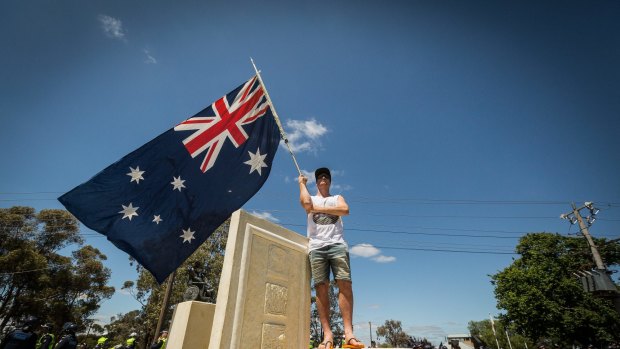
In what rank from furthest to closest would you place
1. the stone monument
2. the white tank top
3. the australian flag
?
the white tank top
the australian flag
the stone monument

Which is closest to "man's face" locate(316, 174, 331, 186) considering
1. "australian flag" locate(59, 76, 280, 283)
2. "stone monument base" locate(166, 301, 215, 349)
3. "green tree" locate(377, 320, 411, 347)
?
"australian flag" locate(59, 76, 280, 283)

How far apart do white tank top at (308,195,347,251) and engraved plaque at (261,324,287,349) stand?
95 centimetres

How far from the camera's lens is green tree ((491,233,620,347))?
811 inches

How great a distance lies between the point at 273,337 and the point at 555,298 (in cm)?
2844

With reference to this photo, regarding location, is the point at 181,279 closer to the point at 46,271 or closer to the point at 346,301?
the point at 46,271

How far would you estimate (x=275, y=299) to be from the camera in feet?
10.1

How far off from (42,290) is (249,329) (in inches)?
1045

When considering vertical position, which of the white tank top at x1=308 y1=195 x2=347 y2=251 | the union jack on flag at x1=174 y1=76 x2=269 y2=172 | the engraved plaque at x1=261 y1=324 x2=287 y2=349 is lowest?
the engraved plaque at x1=261 y1=324 x2=287 y2=349

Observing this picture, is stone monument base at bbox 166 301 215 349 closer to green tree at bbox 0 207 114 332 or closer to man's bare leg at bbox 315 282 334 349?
man's bare leg at bbox 315 282 334 349

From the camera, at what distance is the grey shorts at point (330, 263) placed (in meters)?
3.33

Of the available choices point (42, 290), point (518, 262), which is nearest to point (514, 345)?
point (518, 262)

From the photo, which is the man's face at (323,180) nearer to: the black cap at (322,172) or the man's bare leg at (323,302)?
the black cap at (322,172)

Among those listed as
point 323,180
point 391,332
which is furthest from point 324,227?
point 391,332

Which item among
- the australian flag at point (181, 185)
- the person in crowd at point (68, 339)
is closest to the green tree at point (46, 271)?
the person in crowd at point (68, 339)
